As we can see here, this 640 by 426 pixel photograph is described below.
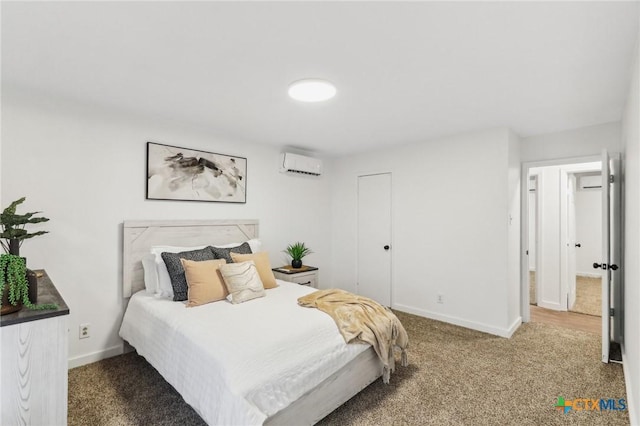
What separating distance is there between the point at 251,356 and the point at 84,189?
2.18m

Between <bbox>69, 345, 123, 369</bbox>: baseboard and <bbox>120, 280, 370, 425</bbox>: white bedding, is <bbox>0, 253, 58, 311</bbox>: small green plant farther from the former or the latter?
<bbox>69, 345, 123, 369</bbox>: baseboard

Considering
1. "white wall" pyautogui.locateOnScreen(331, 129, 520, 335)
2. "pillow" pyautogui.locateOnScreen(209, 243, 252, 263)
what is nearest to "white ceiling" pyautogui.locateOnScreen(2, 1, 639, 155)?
"white wall" pyautogui.locateOnScreen(331, 129, 520, 335)

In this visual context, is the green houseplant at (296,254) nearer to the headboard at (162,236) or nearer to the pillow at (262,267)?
the headboard at (162,236)

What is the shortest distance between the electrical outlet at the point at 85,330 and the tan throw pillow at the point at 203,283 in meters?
0.99

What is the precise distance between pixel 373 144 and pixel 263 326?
116 inches

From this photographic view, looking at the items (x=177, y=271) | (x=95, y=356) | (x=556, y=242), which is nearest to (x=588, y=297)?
(x=556, y=242)

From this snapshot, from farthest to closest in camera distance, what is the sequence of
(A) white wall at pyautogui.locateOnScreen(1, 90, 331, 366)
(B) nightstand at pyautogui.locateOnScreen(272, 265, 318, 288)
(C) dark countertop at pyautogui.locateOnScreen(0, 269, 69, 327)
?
(B) nightstand at pyautogui.locateOnScreen(272, 265, 318, 288)
(A) white wall at pyautogui.locateOnScreen(1, 90, 331, 366)
(C) dark countertop at pyautogui.locateOnScreen(0, 269, 69, 327)

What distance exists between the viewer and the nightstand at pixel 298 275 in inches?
155

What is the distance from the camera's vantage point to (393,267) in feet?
14.5

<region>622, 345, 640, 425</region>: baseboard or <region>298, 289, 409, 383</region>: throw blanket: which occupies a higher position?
<region>298, 289, 409, 383</region>: throw blanket

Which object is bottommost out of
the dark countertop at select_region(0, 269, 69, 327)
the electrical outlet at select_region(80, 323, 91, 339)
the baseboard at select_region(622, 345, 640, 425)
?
the baseboard at select_region(622, 345, 640, 425)

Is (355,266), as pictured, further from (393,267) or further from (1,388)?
(1,388)

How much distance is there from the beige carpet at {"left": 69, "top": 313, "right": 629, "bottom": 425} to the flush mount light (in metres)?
2.29

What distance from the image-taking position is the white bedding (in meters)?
1.63
